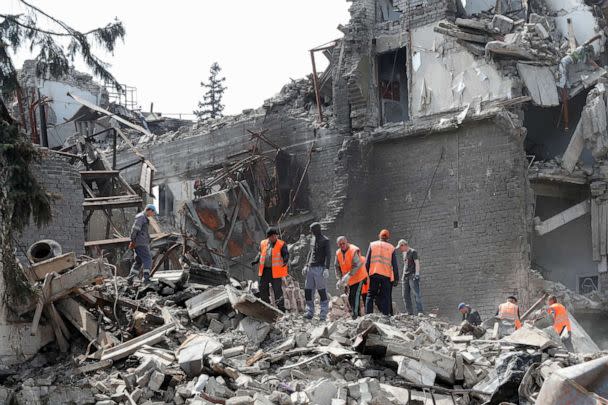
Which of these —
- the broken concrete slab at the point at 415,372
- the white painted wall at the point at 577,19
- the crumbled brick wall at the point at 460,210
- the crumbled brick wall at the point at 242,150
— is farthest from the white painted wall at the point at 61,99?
the broken concrete slab at the point at 415,372

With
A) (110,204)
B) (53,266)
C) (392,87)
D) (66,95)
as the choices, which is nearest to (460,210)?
(392,87)

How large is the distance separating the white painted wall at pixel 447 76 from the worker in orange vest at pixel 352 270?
28.3 feet

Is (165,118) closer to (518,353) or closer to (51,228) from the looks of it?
(51,228)

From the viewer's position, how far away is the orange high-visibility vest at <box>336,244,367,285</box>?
14141 mm

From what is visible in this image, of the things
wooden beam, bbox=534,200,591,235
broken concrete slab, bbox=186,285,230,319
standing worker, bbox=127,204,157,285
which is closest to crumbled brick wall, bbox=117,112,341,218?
wooden beam, bbox=534,200,591,235

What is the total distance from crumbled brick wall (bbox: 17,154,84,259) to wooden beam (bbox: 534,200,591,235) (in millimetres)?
9589

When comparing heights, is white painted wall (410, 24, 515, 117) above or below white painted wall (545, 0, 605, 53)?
below

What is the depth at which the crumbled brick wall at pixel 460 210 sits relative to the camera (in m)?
20.9

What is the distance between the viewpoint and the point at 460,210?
21.7 metres

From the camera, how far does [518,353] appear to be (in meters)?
11.0

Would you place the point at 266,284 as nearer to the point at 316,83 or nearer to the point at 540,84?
the point at 540,84

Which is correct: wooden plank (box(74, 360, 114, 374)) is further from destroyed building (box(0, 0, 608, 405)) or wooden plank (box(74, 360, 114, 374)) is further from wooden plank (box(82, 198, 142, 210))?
wooden plank (box(82, 198, 142, 210))

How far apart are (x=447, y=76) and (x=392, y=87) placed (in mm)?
2080

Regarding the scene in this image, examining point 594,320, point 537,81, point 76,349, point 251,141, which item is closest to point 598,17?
point 537,81
